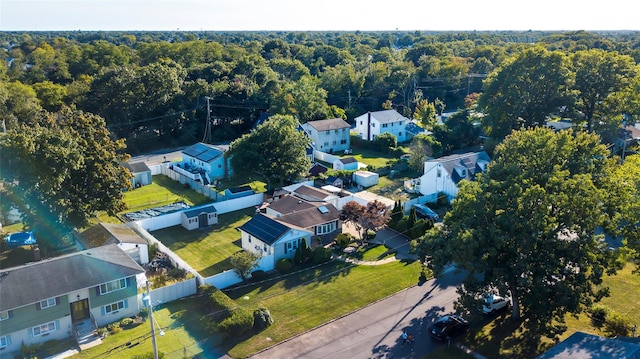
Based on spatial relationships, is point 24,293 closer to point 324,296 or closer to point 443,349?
point 324,296

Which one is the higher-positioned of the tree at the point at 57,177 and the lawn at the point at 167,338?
the tree at the point at 57,177

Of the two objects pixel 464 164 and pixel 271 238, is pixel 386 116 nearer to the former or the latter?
pixel 464 164

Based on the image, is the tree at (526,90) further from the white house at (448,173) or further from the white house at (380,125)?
the white house at (448,173)

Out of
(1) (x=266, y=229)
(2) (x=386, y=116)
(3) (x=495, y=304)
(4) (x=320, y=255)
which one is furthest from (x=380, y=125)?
(3) (x=495, y=304)

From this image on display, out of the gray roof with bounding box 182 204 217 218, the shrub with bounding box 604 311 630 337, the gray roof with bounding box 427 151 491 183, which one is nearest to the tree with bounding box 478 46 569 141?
the gray roof with bounding box 427 151 491 183

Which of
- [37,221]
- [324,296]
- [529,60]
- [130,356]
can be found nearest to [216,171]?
[37,221]

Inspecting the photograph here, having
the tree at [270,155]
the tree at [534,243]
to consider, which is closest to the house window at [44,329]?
the tree at [534,243]
